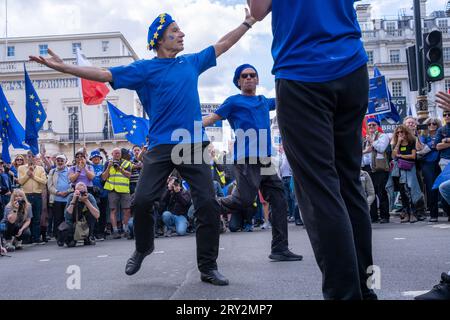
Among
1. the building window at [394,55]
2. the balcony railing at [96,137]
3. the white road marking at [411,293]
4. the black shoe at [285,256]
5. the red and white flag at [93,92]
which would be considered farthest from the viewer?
the building window at [394,55]

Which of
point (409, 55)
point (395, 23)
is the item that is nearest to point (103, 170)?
point (409, 55)

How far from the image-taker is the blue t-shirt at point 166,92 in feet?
14.2

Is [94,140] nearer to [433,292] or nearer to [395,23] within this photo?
[395,23]

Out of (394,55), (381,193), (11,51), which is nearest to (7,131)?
(381,193)

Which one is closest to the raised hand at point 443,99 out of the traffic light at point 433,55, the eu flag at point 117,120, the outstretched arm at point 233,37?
the outstretched arm at point 233,37

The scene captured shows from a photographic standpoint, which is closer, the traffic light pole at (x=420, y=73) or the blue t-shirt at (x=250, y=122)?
the blue t-shirt at (x=250, y=122)

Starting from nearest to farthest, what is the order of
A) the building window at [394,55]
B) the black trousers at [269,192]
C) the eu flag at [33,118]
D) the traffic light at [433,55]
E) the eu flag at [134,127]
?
the black trousers at [269,192] → the traffic light at [433,55] → the eu flag at [33,118] → the eu flag at [134,127] → the building window at [394,55]

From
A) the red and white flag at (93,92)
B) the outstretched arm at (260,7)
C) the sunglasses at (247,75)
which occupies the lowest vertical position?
the outstretched arm at (260,7)

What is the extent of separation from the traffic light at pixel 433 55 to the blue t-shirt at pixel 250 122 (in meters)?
6.28

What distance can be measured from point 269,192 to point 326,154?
3.20m

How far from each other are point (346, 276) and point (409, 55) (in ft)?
33.1

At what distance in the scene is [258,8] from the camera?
2.66 metres

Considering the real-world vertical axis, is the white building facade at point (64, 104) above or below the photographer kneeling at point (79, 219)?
above

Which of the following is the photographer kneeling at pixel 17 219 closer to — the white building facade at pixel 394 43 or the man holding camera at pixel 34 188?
the man holding camera at pixel 34 188
